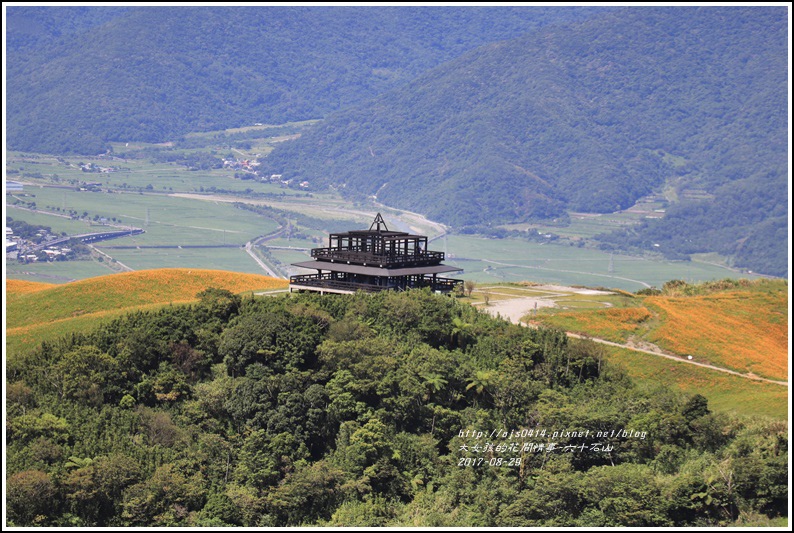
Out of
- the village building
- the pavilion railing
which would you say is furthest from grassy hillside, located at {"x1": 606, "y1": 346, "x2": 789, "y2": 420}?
the pavilion railing

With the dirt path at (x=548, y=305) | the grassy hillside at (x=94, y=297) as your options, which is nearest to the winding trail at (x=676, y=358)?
A: the dirt path at (x=548, y=305)

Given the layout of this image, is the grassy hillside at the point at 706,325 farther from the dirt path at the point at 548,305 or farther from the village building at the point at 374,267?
the village building at the point at 374,267

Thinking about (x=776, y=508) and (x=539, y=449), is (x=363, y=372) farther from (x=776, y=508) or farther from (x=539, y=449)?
(x=776, y=508)

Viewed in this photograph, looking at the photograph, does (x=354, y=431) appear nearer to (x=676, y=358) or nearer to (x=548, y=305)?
(x=676, y=358)

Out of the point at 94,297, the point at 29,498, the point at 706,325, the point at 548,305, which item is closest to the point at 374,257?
the point at 548,305

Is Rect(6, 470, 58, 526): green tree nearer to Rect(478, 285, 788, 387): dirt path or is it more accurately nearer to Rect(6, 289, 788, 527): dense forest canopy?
Rect(6, 289, 788, 527): dense forest canopy

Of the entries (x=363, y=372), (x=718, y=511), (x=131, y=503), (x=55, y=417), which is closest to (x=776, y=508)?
(x=718, y=511)
